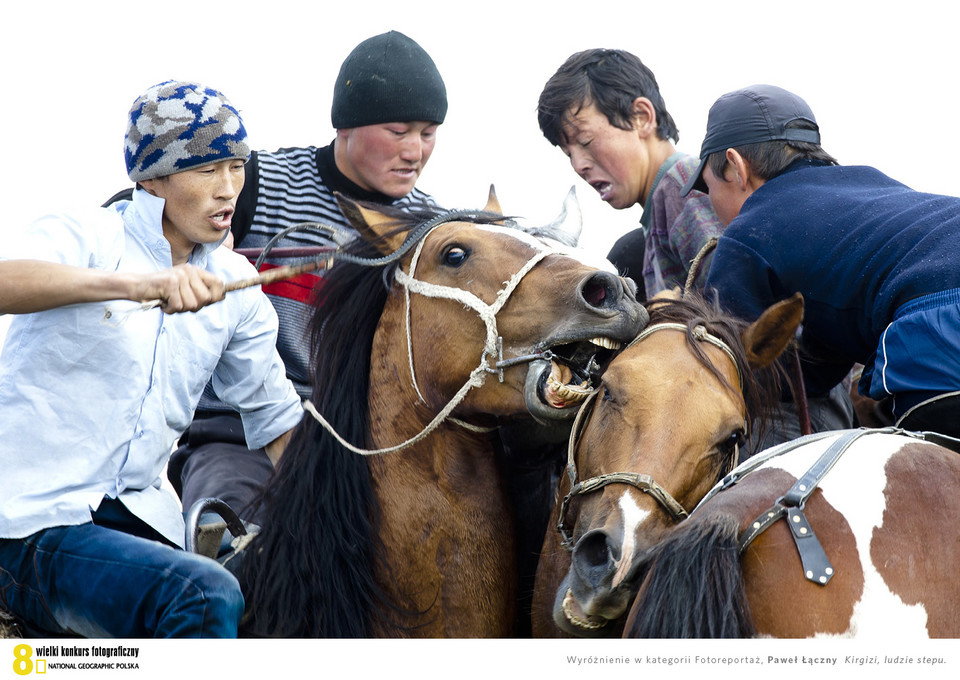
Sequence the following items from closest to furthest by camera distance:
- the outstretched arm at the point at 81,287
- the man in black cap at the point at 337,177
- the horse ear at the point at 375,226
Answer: the outstretched arm at the point at 81,287, the horse ear at the point at 375,226, the man in black cap at the point at 337,177

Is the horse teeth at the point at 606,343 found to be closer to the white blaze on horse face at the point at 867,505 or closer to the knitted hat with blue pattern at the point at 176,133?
the white blaze on horse face at the point at 867,505

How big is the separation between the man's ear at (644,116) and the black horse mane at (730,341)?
204 cm

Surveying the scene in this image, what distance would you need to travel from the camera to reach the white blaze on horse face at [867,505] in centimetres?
215

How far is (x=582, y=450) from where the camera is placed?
2.99m

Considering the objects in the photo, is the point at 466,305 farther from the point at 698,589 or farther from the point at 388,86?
the point at 388,86

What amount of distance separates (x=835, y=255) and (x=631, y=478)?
1.18 m

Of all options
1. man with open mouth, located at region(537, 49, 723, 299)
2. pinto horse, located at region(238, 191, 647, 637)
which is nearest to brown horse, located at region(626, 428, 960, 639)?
pinto horse, located at region(238, 191, 647, 637)

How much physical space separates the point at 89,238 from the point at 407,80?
6.43 ft
